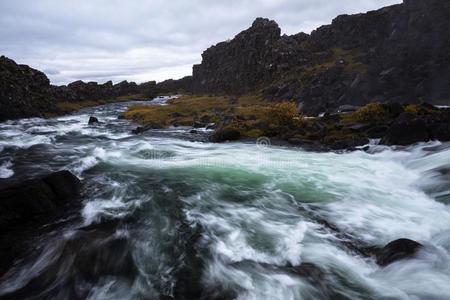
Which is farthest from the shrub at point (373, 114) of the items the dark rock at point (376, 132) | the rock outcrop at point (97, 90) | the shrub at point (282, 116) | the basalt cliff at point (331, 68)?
the rock outcrop at point (97, 90)

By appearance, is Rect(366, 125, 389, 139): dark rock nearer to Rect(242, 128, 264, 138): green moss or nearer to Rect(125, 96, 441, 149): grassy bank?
Rect(125, 96, 441, 149): grassy bank

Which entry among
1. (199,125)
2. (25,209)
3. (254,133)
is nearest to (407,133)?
(254,133)

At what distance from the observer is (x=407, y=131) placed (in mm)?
24719

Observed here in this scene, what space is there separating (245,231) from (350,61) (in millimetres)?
81259

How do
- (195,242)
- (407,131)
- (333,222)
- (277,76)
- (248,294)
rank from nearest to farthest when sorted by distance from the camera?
(248,294), (195,242), (333,222), (407,131), (277,76)

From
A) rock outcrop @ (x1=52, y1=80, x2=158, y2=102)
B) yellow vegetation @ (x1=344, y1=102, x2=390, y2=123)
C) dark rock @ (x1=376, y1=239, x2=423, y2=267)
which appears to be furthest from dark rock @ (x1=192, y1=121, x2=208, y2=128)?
rock outcrop @ (x1=52, y1=80, x2=158, y2=102)

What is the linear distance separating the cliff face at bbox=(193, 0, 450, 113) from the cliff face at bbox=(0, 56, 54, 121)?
49325 mm

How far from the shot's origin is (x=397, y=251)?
32.1 feet

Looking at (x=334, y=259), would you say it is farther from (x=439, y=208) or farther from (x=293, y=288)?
(x=439, y=208)

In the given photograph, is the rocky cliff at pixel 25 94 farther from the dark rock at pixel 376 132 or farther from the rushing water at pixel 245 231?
the dark rock at pixel 376 132

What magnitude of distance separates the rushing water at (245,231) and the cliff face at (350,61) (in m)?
35.2

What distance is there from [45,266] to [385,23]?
105m

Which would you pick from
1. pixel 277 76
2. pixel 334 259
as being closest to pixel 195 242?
pixel 334 259

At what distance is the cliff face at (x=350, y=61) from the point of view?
174ft
